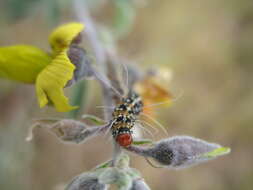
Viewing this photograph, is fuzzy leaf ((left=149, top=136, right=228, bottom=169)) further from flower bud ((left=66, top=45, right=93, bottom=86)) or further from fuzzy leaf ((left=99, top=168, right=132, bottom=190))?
flower bud ((left=66, top=45, right=93, bottom=86))

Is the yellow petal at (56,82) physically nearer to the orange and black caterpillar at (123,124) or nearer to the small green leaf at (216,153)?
the orange and black caterpillar at (123,124)

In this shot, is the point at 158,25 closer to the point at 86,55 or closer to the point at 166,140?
the point at 86,55

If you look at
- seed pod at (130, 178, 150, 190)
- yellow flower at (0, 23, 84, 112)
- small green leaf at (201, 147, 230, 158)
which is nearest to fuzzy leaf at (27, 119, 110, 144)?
yellow flower at (0, 23, 84, 112)

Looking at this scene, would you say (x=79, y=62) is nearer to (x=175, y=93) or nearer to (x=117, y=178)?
(x=117, y=178)

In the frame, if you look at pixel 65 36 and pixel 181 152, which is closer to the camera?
pixel 181 152

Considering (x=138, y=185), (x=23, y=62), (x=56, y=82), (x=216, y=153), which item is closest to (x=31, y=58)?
(x=23, y=62)

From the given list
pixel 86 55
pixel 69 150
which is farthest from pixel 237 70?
pixel 86 55

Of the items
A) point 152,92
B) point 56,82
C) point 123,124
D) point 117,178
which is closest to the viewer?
point 117,178
